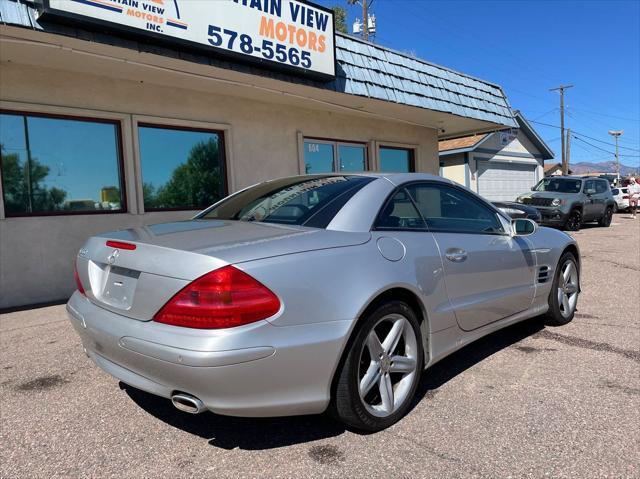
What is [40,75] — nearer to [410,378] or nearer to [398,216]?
[398,216]

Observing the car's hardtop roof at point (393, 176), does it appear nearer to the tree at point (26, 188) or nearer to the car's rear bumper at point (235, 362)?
the car's rear bumper at point (235, 362)

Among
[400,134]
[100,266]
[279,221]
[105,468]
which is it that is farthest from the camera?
[400,134]

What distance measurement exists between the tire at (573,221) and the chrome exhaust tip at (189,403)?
1574 centimetres

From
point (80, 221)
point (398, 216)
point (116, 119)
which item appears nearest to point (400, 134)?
point (116, 119)

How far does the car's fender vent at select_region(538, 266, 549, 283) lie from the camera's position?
172 inches

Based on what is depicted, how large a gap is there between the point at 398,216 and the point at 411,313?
2.13 ft

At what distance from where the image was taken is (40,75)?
6383 millimetres

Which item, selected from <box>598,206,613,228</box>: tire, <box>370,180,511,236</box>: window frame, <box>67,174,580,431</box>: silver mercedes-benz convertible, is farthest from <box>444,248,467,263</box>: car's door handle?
<box>598,206,613,228</box>: tire

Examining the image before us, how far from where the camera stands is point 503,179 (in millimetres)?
23672

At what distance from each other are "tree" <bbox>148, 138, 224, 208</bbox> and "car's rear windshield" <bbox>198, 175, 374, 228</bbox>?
419cm

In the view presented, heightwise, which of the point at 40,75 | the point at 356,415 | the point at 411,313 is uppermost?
the point at 40,75

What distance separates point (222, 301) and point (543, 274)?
326cm

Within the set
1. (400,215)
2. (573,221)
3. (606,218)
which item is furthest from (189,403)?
Result: (606,218)

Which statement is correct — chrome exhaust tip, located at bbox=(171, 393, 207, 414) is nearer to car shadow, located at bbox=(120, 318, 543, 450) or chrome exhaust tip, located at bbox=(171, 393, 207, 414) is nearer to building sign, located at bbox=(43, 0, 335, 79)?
car shadow, located at bbox=(120, 318, 543, 450)
